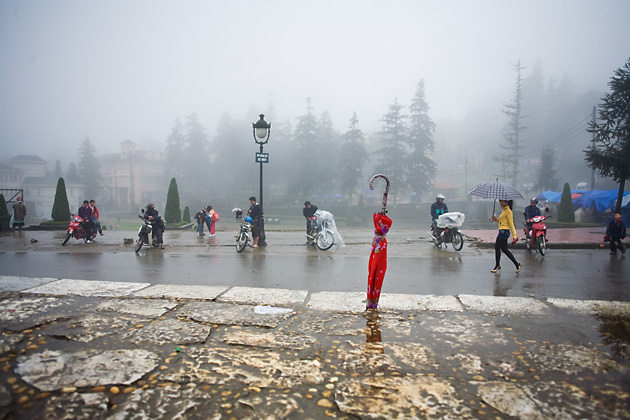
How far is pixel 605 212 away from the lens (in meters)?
29.3

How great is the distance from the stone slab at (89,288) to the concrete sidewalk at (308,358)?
0.23 metres

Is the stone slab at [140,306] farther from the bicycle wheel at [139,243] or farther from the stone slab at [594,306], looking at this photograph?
the bicycle wheel at [139,243]

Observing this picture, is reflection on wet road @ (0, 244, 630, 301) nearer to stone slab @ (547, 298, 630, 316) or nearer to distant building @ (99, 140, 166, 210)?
stone slab @ (547, 298, 630, 316)

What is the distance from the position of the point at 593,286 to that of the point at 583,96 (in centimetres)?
10084

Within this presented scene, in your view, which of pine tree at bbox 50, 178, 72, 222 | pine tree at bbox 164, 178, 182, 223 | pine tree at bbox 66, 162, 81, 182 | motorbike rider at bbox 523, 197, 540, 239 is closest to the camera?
motorbike rider at bbox 523, 197, 540, 239

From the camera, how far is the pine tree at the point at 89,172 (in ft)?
216

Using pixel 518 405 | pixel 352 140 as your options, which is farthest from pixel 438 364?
pixel 352 140

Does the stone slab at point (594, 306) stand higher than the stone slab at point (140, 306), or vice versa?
the stone slab at point (140, 306)

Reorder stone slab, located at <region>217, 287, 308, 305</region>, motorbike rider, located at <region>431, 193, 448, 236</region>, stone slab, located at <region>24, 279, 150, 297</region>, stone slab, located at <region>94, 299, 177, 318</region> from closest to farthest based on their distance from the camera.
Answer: stone slab, located at <region>94, 299, 177, 318</region>, stone slab, located at <region>217, 287, 308, 305</region>, stone slab, located at <region>24, 279, 150, 297</region>, motorbike rider, located at <region>431, 193, 448, 236</region>

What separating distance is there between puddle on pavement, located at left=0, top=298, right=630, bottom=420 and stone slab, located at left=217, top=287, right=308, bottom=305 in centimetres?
59

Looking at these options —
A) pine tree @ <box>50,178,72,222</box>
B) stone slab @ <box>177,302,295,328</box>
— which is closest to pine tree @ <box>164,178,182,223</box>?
pine tree @ <box>50,178,72,222</box>

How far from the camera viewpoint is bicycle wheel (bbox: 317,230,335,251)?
1324cm

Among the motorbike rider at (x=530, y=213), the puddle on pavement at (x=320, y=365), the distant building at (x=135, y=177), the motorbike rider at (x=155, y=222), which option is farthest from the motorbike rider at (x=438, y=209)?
the distant building at (x=135, y=177)

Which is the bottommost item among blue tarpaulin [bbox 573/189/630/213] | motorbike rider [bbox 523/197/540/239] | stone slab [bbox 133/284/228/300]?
stone slab [bbox 133/284/228/300]
